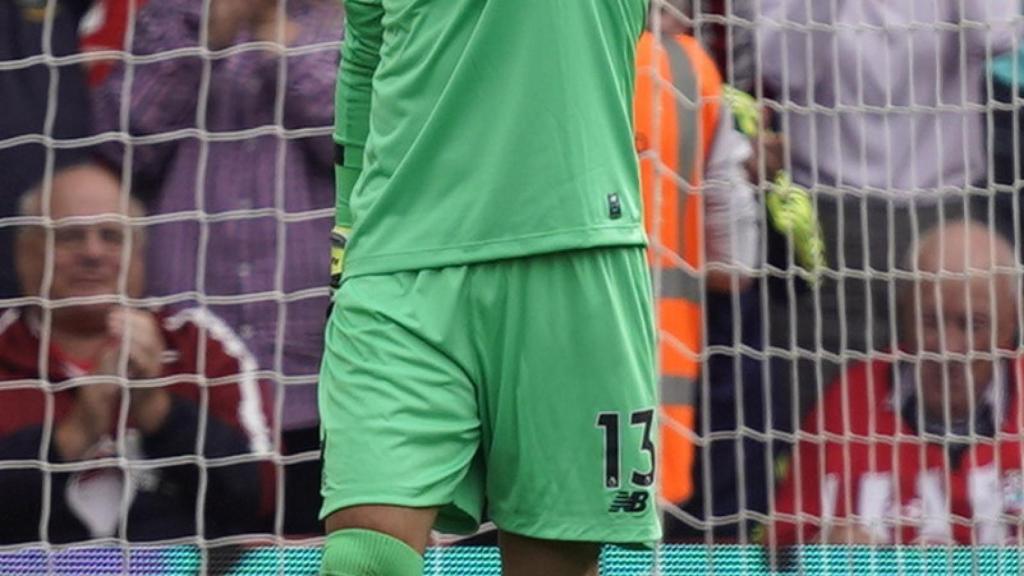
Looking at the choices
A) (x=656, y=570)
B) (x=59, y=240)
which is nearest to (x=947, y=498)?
(x=656, y=570)

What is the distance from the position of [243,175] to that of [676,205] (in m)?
0.97

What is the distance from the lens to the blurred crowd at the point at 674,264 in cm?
433

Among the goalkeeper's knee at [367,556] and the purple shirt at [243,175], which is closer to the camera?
the goalkeeper's knee at [367,556]

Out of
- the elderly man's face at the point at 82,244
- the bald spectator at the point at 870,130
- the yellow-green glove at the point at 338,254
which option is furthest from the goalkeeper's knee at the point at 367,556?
the bald spectator at the point at 870,130

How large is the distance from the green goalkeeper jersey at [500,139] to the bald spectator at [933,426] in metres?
2.34

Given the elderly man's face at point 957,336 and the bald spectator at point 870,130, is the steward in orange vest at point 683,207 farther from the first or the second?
the elderly man's face at point 957,336

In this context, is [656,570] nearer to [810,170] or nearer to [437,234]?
[810,170]

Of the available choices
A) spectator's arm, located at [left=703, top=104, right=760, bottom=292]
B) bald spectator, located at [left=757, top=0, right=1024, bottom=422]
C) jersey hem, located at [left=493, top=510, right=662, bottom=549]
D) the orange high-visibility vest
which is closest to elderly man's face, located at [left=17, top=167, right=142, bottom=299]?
the orange high-visibility vest

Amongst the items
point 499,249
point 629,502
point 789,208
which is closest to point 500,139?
point 499,249

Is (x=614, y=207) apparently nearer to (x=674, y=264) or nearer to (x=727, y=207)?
(x=674, y=264)

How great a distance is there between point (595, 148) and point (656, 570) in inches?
82.1

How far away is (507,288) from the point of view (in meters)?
2.49

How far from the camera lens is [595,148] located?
99.3 inches

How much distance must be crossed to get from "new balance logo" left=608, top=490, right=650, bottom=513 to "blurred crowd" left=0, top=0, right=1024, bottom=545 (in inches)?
69.2
